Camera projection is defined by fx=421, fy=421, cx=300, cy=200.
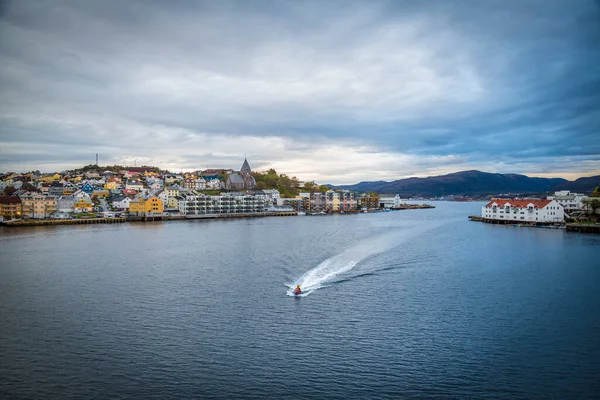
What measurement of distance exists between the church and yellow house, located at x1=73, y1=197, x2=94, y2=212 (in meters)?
25.7

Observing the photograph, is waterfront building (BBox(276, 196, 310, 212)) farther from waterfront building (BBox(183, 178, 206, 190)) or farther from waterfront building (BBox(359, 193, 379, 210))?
waterfront building (BBox(183, 178, 206, 190))

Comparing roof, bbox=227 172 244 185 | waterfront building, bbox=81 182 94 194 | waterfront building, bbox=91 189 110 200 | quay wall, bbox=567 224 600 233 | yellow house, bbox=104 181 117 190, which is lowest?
quay wall, bbox=567 224 600 233

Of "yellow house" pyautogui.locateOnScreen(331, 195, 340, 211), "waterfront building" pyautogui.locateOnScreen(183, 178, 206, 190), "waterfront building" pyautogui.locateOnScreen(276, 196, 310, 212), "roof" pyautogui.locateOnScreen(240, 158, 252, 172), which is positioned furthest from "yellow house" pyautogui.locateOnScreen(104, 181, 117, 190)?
"yellow house" pyautogui.locateOnScreen(331, 195, 340, 211)

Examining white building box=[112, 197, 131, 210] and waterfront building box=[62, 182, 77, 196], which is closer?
white building box=[112, 197, 131, 210]

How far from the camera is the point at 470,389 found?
6.96m

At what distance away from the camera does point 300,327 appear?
9.69 metres

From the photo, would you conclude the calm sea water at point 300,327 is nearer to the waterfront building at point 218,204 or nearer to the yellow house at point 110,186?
the waterfront building at point 218,204

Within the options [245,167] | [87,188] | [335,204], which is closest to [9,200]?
[87,188]

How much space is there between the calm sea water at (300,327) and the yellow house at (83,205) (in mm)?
30236

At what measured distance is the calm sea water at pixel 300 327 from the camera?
282 inches

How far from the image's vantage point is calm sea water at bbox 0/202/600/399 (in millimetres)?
7160

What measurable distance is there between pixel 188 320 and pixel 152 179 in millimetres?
63112

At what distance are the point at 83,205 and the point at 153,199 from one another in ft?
25.9

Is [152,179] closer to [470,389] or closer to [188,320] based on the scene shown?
Result: [188,320]
